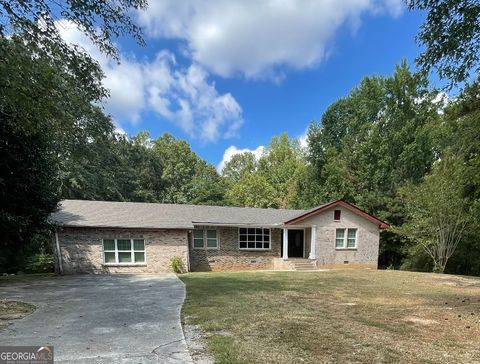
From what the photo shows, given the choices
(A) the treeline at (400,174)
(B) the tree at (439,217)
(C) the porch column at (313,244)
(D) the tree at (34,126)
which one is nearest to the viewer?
(D) the tree at (34,126)

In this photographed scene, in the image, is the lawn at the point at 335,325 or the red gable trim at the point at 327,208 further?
the red gable trim at the point at 327,208

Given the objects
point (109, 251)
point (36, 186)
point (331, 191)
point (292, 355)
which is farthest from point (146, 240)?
point (331, 191)

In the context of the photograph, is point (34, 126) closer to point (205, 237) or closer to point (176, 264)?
point (176, 264)

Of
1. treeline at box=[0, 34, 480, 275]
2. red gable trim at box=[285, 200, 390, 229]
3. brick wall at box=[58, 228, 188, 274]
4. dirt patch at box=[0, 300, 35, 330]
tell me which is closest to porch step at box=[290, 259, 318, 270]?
red gable trim at box=[285, 200, 390, 229]

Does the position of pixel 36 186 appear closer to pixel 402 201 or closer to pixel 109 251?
pixel 109 251

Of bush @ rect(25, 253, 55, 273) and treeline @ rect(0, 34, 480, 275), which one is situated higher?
treeline @ rect(0, 34, 480, 275)

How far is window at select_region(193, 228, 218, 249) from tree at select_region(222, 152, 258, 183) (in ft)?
113

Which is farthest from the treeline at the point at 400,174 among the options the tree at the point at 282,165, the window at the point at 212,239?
the window at the point at 212,239

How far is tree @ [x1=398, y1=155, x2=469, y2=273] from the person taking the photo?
19.2 meters

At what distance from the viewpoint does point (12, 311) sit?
295 inches

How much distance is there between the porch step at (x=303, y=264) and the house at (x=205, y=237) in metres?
0.02

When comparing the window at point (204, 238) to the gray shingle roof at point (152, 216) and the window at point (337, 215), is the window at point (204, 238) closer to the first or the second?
the gray shingle roof at point (152, 216)

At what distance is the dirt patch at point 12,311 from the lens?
6.61 metres

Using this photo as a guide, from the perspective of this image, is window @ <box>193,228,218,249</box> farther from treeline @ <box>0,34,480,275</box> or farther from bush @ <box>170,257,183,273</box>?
treeline @ <box>0,34,480,275</box>
